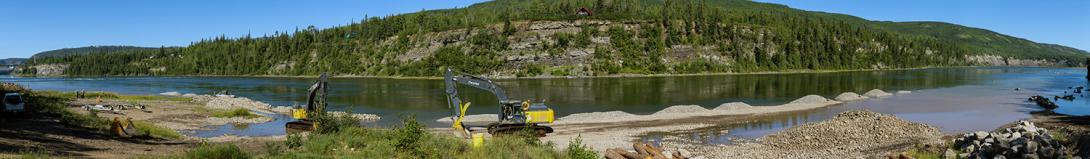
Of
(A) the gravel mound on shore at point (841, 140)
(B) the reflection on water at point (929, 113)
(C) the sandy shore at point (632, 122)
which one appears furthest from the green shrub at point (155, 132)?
(A) the gravel mound on shore at point (841, 140)

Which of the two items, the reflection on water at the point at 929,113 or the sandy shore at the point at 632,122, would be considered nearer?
the sandy shore at the point at 632,122

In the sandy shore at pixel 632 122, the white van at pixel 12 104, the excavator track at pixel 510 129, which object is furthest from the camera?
the white van at pixel 12 104

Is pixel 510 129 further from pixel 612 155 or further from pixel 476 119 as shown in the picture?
pixel 476 119

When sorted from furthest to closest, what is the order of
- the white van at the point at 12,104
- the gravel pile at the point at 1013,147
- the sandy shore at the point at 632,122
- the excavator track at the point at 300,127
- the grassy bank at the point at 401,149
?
the excavator track at the point at 300,127
the white van at the point at 12,104
the sandy shore at the point at 632,122
the grassy bank at the point at 401,149
the gravel pile at the point at 1013,147

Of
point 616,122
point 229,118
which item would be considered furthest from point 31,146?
point 616,122

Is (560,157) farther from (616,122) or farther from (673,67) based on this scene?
(673,67)

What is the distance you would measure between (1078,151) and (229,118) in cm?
4902

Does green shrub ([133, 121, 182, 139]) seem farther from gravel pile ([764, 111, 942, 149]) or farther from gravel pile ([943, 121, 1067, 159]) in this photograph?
gravel pile ([943, 121, 1067, 159])

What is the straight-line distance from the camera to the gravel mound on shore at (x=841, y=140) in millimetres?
28484

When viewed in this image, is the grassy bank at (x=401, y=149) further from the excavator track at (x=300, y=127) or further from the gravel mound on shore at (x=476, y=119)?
the gravel mound on shore at (x=476, y=119)

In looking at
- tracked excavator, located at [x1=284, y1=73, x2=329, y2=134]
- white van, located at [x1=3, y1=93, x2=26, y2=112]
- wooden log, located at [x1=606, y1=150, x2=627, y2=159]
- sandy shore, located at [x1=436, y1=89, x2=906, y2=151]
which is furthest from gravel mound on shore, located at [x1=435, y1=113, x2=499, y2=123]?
wooden log, located at [x1=606, y1=150, x2=627, y2=159]

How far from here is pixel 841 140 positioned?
3334 cm

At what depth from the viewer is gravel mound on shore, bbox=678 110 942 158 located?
2848 cm

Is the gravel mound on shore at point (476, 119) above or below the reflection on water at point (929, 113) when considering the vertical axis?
above
